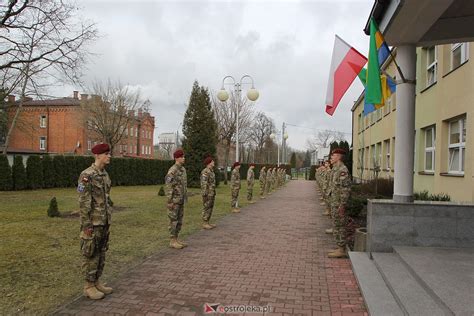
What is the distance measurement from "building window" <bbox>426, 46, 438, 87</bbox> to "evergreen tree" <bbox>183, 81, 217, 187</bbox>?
17318 mm

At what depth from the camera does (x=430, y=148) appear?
12609 mm

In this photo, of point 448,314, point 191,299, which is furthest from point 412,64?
point 191,299

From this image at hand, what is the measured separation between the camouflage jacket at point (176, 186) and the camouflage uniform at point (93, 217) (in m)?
2.84

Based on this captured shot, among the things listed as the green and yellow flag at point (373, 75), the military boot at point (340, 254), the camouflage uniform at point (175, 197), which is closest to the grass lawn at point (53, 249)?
the camouflage uniform at point (175, 197)

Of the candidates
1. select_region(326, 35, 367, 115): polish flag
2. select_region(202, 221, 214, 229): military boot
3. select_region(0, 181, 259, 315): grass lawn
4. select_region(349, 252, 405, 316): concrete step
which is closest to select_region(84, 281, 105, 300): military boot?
select_region(0, 181, 259, 315): grass lawn

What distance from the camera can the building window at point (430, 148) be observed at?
12352mm

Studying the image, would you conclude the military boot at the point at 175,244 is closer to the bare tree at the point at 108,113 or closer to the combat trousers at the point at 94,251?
the combat trousers at the point at 94,251

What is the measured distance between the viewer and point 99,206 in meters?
4.97

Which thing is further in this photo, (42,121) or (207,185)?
(42,121)

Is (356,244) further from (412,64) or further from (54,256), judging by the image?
(54,256)

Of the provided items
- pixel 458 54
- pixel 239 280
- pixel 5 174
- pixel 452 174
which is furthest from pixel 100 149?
pixel 5 174

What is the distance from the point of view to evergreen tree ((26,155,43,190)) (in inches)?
876

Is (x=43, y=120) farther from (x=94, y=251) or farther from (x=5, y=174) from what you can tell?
(x=94, y=251)

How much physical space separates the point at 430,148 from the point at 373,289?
925cm
